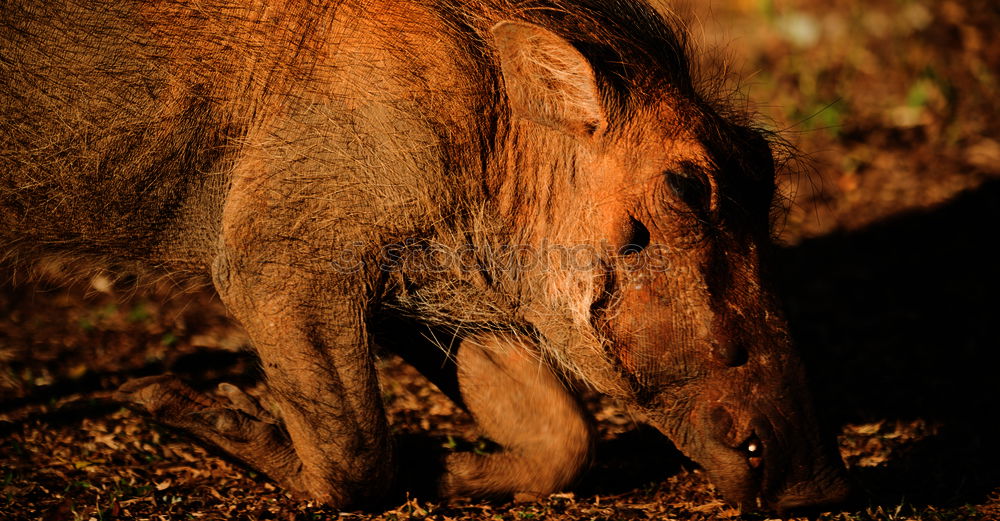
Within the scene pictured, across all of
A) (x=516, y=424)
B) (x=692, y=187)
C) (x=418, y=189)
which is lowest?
(x=516, y=424)

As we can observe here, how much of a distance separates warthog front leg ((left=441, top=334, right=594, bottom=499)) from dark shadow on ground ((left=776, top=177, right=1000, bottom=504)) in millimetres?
844

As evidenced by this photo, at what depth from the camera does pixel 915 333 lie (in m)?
4.52

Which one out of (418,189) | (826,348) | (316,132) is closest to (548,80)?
(418,189)

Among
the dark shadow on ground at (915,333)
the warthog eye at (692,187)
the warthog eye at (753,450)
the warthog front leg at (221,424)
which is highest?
the warthog eye at (692,187)

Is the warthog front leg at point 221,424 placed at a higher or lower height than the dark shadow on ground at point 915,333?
lower

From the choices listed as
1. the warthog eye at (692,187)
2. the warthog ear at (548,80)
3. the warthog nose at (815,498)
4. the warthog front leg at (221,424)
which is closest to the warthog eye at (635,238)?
the warthog eye at (692,187)

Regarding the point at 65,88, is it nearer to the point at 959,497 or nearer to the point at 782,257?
the point at 959,497

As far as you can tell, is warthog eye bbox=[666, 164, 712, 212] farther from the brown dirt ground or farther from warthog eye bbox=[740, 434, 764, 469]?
warthog eye bbox=[740, 434, 764, 469]

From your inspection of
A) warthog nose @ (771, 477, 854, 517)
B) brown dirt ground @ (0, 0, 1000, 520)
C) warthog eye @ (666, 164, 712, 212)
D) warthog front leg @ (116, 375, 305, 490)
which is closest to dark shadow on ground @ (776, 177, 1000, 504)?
brown dirt ground @ (0, 0, 1000, 520)

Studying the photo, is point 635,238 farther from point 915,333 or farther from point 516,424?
point 915,333

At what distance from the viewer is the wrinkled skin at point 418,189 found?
2730 mm

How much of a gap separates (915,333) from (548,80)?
2.73m

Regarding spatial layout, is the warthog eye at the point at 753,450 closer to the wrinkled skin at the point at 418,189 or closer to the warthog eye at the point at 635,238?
the wrinkled skin at the point at 418,189

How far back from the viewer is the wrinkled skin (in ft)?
8.96
